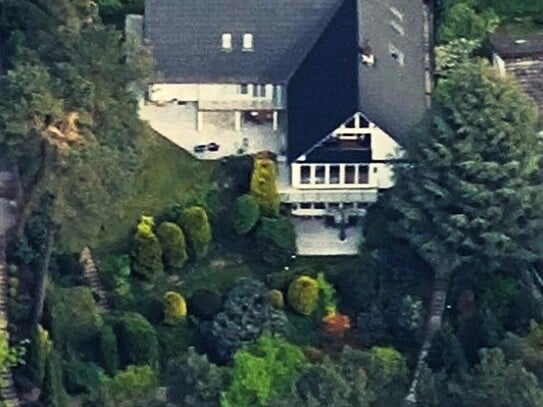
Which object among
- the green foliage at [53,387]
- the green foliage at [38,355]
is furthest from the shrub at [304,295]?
the green foliage at [38,355]

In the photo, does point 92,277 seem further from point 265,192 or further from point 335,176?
point 335,176

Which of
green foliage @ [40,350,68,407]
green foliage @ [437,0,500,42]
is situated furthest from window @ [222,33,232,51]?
green foliage @ [40,350,68,407]

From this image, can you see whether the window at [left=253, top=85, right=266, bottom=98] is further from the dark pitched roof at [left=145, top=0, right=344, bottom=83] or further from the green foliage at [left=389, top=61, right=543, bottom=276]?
the green foliage at [left=389, top=61, right=543, bottom=276]

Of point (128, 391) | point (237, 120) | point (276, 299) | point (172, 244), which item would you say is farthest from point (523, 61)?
point (128, 391)

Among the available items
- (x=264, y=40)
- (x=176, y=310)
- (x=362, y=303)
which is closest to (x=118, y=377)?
(x=176, y=310)

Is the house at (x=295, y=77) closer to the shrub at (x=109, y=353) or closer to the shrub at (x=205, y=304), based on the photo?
the shrub at (x=205, y=304)

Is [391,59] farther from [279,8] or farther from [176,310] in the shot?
[176,310]
